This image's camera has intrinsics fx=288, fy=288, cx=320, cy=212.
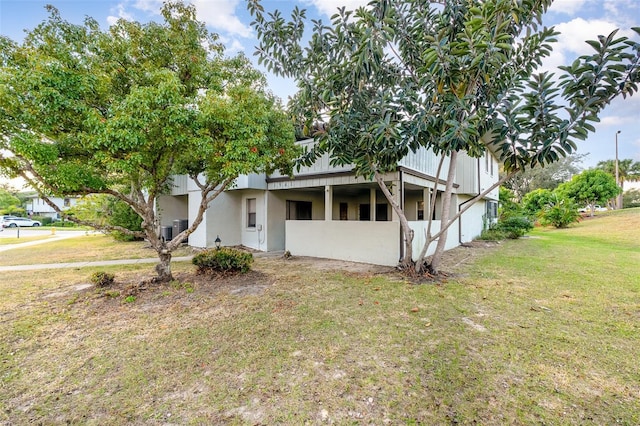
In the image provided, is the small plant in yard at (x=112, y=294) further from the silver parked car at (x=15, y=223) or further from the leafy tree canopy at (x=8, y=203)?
the leafy tree canopy at (x=8, y=203)

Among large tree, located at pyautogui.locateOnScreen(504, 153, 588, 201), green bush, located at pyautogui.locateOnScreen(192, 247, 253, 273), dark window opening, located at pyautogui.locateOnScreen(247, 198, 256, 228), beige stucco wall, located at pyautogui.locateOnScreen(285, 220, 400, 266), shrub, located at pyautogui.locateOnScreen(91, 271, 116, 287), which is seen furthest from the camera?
large tree, located at pyautogui.locateOnScreen(504, 153, 588, 201)

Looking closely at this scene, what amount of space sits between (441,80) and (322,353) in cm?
513

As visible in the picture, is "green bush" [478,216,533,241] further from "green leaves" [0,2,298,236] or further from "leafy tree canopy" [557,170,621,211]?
"leafy tree canopy" [557,170,621,211]

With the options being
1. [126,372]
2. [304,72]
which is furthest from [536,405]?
[304,72]

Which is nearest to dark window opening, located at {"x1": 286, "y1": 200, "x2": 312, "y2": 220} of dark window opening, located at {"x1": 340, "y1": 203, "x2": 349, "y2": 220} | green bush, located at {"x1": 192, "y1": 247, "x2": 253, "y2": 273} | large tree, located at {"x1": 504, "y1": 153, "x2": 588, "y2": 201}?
dark window opening, located at {"x1": 340, "y1": 203, "x2": 349, "y2": 220}

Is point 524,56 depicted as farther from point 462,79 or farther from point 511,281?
point 511,281

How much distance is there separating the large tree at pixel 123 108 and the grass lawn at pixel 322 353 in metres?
2.47

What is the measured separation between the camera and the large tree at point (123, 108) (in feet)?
16.2

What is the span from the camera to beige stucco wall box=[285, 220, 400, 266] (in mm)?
9125

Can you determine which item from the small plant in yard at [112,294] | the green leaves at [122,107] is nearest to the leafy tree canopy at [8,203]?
the green leaves at [122,107]

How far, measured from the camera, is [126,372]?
128 inches

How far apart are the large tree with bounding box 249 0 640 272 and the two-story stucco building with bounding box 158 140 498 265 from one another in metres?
1.88

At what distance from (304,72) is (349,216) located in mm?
9805

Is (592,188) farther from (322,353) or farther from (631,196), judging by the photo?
(322,353)
